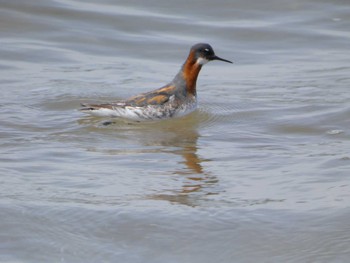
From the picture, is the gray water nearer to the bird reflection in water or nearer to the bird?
the bird reflection in water

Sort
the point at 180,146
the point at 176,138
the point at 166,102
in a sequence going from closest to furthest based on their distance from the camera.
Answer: the point at 180,146, the point at 176,138, the point at 166,102

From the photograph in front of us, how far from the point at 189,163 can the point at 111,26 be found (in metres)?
7.03

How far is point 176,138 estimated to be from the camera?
29.8 ft

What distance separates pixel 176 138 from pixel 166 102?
45.5 inches

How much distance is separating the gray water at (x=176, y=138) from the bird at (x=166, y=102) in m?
0.15

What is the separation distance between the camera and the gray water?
18.6ft

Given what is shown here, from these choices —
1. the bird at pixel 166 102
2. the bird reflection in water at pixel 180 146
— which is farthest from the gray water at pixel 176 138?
the bird at pixel 166 102

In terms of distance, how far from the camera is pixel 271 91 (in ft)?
36.0

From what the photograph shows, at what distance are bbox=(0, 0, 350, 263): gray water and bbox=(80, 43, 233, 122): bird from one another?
0.48 ft

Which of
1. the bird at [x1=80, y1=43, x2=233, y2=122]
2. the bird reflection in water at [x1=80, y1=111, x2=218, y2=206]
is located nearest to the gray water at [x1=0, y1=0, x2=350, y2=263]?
the bird reflection in water at [x1=80, y1=111, x2=218, y2=206]

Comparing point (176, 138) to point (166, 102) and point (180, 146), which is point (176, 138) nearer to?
point (180, 146)

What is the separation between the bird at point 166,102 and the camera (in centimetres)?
977

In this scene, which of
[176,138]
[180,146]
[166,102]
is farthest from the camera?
[166,102]

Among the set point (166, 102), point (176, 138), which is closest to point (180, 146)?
point (176, 138)
